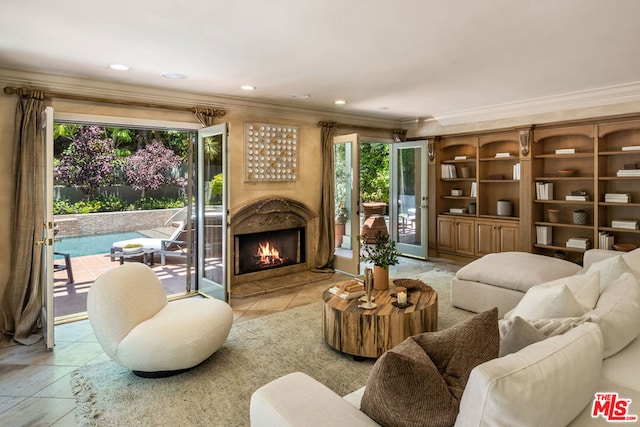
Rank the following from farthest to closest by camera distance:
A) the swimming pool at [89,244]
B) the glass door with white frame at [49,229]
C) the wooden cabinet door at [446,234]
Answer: the swimming pool at [89,244], the wooden cabinet door at [446,234], the glass door with white frame at [49,229]

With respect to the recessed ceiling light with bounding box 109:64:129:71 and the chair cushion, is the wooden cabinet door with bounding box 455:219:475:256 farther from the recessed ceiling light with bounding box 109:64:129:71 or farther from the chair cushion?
the recessed ceiling light with bounding box 109:64:129:71

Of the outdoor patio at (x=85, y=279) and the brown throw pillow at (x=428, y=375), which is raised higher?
the brown throw pillow at (x=428, y=375)

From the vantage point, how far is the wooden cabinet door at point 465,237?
20.8 feet

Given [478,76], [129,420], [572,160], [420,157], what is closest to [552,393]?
[129,420]

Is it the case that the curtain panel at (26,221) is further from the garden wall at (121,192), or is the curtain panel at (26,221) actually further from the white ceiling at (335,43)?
the garden wall at (121,192)

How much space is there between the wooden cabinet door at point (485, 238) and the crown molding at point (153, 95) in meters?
2.75

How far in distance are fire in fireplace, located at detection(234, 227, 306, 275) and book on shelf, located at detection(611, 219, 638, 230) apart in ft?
13.5

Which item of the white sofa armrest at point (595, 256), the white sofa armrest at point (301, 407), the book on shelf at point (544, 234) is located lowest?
the white sofa armrest at point (301, 407)

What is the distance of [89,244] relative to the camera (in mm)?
8352

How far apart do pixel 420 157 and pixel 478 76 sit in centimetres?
297

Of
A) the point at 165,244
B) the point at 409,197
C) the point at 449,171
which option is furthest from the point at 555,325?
the point at 165,244

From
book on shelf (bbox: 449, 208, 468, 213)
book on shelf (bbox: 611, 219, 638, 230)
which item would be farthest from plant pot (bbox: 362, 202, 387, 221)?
book on shelf (bbox: 611, 219, 638, 230)

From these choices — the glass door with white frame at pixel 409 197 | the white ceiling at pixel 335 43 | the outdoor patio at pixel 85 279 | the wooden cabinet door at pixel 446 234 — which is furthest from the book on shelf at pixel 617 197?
the outdoor patio at pixel 85 279

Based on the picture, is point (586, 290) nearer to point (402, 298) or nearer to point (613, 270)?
point (613, 270)
